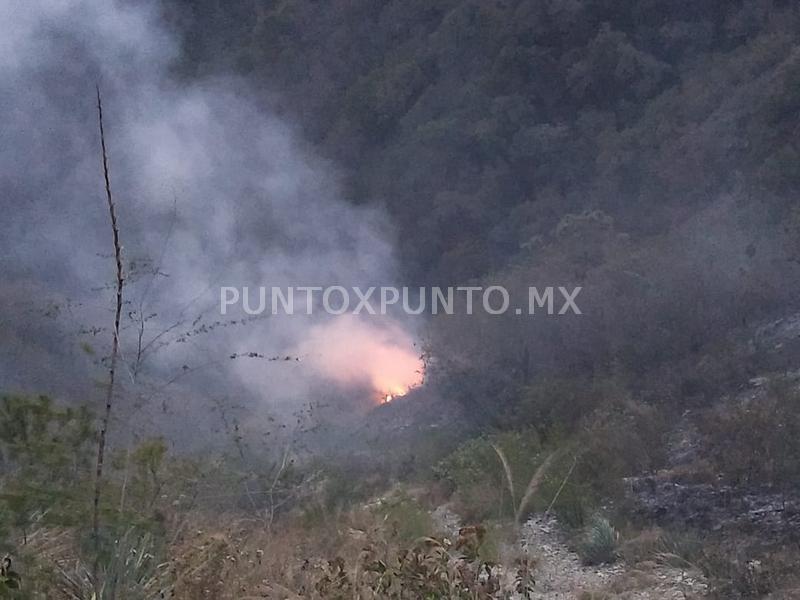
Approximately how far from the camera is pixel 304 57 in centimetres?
2222

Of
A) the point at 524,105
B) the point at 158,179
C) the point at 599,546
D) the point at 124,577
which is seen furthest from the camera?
the point at 524,105

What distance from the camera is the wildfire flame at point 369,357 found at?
14.4 meters

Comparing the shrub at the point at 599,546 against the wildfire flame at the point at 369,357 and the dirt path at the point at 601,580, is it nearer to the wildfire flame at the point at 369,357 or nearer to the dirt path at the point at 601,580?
the dirt path at the point at 601,580

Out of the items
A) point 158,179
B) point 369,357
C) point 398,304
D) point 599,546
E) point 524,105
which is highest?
point 524,105

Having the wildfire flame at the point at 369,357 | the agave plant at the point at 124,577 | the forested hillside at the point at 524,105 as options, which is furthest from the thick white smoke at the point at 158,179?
the agave plant at the point at 124,577

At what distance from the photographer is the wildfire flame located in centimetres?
1435

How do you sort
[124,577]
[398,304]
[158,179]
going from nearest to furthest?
1. [124,577]
2. [398,304]
3. [158,179]

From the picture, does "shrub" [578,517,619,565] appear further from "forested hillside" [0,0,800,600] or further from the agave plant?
the agave plant

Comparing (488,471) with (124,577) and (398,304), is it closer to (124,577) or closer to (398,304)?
(124,577)

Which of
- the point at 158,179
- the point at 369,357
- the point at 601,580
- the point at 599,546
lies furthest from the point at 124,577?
the point at 158,179

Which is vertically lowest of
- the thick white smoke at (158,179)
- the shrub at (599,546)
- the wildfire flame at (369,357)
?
the shrub at (599,546)

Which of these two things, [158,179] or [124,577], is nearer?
[124,577]

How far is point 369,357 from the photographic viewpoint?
14820 mm

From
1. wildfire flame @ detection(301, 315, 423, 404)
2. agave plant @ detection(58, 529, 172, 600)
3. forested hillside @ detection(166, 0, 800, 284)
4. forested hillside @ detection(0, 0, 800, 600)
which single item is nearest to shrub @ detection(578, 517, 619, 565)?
forested hillside @ detection(0, 0, 800, 600)
